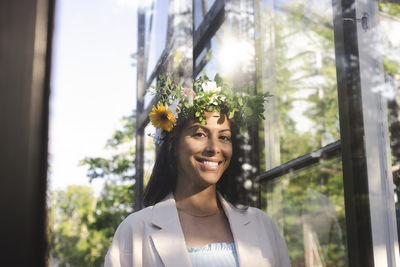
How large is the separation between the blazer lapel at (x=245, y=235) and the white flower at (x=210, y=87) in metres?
0.36

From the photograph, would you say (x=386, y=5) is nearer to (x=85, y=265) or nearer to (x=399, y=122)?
(x=399, y=122)

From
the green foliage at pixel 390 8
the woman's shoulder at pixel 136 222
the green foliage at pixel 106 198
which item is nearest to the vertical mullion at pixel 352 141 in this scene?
the green foliage at pixel 390 8

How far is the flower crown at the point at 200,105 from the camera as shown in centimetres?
131

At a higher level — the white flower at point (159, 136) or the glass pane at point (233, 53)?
the glass pane at point (233, 53)

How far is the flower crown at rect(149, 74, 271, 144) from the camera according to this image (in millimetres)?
1312

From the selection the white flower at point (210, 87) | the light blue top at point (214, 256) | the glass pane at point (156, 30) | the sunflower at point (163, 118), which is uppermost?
the glass pane at point (156, 30)

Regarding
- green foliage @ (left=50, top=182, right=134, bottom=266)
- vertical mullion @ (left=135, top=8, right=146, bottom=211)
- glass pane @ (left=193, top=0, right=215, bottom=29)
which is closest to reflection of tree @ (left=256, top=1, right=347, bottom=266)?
glass pane @ (left=193, top=0, right=215, bottom=29)

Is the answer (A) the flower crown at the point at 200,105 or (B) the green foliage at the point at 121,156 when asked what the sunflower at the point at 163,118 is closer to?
(A) the flower crown at the point at 200,105

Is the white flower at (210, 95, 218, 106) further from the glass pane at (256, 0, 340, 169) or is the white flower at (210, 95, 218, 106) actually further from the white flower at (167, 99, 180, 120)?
the glass pane at (256, 0, 340, 169)

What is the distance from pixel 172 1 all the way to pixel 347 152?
1.47 metres

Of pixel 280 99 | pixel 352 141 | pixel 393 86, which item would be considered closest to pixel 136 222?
pixel 352 141

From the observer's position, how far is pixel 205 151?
4.17 ft

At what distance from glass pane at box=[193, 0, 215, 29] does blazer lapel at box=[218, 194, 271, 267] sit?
3.86 ft

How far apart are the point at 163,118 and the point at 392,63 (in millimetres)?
733
